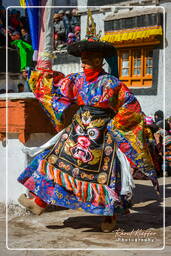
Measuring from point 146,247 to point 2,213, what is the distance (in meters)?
2.09

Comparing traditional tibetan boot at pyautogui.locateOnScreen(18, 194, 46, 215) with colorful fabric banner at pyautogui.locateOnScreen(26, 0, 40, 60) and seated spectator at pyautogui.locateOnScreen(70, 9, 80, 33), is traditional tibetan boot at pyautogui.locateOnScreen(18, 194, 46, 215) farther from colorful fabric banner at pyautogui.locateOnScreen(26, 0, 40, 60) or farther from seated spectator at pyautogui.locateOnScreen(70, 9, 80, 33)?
seated spectator at pyautogui.locateOnScreen(70, 9, 80, 33)

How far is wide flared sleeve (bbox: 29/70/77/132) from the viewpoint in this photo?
16.8 ft

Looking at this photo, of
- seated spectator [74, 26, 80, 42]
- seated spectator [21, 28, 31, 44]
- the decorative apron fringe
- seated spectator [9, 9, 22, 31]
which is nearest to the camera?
the decorative apron fringe

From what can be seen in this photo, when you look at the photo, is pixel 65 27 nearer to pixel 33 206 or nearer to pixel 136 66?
pixel 136 66

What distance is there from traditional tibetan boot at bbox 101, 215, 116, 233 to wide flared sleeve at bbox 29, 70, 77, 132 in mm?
1180

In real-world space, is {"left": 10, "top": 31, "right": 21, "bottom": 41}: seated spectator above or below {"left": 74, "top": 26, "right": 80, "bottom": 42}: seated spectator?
below

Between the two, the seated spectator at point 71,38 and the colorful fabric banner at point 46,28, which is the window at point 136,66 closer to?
the seated spectator at point 71,38

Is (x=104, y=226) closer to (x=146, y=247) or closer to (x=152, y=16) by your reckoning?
(x=146, y=247)

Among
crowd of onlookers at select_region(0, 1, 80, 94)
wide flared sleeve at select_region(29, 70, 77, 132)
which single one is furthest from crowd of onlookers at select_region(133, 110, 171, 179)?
crowd of onlookers at select_region(0, 1, 80, 94)

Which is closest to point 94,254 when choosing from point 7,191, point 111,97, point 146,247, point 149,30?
point 146,247

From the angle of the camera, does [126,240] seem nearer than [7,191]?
Yes

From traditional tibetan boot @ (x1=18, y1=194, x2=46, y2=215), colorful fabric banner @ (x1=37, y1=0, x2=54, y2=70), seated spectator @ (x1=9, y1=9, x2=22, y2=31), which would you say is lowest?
traditional tibetan boot @ (x1=18, y1=194, x2=46, y2=215)

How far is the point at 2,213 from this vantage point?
5.59 metres

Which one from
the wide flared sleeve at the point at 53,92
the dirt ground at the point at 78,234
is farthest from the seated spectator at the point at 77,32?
the wide flared sleeve at the point at 53,92
